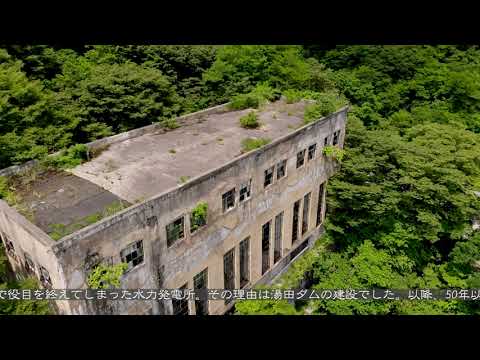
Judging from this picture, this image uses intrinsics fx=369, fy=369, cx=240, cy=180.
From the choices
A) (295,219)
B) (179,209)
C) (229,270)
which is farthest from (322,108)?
(179,209)

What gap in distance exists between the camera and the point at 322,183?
28312mm

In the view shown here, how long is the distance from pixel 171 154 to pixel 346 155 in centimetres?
1498

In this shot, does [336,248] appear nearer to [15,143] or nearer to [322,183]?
[322,183]

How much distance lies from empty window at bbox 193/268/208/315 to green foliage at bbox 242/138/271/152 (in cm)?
717

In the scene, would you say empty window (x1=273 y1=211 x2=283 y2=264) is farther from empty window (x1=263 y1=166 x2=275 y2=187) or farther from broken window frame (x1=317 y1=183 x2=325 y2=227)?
broken window frame (x1=317 y1=183 x2=325 y2=227)

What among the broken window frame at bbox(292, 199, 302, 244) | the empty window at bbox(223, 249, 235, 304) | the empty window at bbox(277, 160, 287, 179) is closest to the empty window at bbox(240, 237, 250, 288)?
the empty window at bbox(223, 249, 235, 304)

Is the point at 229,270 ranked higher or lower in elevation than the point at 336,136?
lower

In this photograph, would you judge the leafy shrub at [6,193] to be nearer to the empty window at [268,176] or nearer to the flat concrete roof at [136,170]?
the flat concrete roof at [136,170]

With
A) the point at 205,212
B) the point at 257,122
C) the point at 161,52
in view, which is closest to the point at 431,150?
the point at 257,122

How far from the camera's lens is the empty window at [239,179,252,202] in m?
20.5

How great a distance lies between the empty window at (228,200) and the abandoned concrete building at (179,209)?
0.07 m

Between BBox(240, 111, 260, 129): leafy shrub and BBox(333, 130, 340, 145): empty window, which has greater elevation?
BBox(240, 111, 260, 129): leafy shrub

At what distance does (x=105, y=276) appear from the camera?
13.8 meters

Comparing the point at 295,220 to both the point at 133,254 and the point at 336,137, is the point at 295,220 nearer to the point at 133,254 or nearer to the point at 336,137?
the point at 336,137
